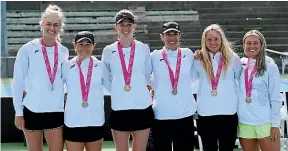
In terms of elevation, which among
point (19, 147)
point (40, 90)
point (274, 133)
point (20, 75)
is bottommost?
point (19, 147)

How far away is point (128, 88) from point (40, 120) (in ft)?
2.45

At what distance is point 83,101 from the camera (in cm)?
388

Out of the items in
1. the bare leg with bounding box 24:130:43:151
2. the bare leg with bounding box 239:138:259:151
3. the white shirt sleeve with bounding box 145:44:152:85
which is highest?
the white shirt sleeve with bounding box 145:44:152:85

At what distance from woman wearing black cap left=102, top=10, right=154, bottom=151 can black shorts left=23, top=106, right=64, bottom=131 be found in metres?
0.46

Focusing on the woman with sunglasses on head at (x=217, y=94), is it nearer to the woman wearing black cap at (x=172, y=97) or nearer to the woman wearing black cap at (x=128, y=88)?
the woman wearing black cap at (x=172, y=97)

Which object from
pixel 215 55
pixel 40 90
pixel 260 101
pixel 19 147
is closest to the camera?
pixel 40 90

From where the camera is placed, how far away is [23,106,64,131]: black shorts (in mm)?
3867

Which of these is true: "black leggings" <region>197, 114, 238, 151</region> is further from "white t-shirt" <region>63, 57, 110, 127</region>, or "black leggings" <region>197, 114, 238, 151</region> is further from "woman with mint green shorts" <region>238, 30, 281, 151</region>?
"white t-shirt" <region>63, 57, 110, 127</region>

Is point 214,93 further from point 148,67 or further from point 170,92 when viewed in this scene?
point 148,67

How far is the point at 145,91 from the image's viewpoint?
3963 mm

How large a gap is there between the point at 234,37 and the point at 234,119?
1197 centimetres

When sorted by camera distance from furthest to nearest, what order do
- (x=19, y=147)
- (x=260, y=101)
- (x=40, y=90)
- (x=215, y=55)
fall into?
(x=19, y=147)
(x=215, y=55)
(x=260, y=101)
(x=40, y=90)

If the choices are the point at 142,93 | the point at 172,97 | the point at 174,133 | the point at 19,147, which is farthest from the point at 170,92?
the point at 19,147

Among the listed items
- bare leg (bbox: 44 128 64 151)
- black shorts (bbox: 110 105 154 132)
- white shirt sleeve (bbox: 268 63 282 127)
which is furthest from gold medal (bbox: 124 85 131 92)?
white shirt sleeve (bbox: 268 63 282 127)
